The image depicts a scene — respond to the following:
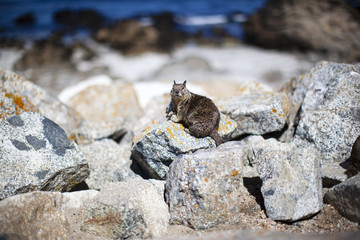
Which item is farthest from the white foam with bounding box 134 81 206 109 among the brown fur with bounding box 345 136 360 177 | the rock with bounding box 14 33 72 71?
the rock with bounding box 14 33 72 71

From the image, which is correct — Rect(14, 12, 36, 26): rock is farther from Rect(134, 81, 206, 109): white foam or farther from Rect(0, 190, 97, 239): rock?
Rect(0, 190, 97, 239): rock

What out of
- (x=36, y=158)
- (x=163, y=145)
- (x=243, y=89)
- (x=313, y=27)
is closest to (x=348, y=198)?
(x=163, y=145)

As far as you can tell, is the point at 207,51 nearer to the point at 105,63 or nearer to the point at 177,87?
the point at 105,63

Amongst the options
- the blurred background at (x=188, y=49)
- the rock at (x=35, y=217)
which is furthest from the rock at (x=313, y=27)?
the rock at (x=35, y=217)

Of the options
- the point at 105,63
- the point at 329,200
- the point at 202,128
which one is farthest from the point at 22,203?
the point at 105,63

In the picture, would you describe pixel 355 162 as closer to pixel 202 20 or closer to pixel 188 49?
pixel 188 49

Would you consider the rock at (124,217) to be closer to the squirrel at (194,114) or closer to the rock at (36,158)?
the rock at (36,158)
